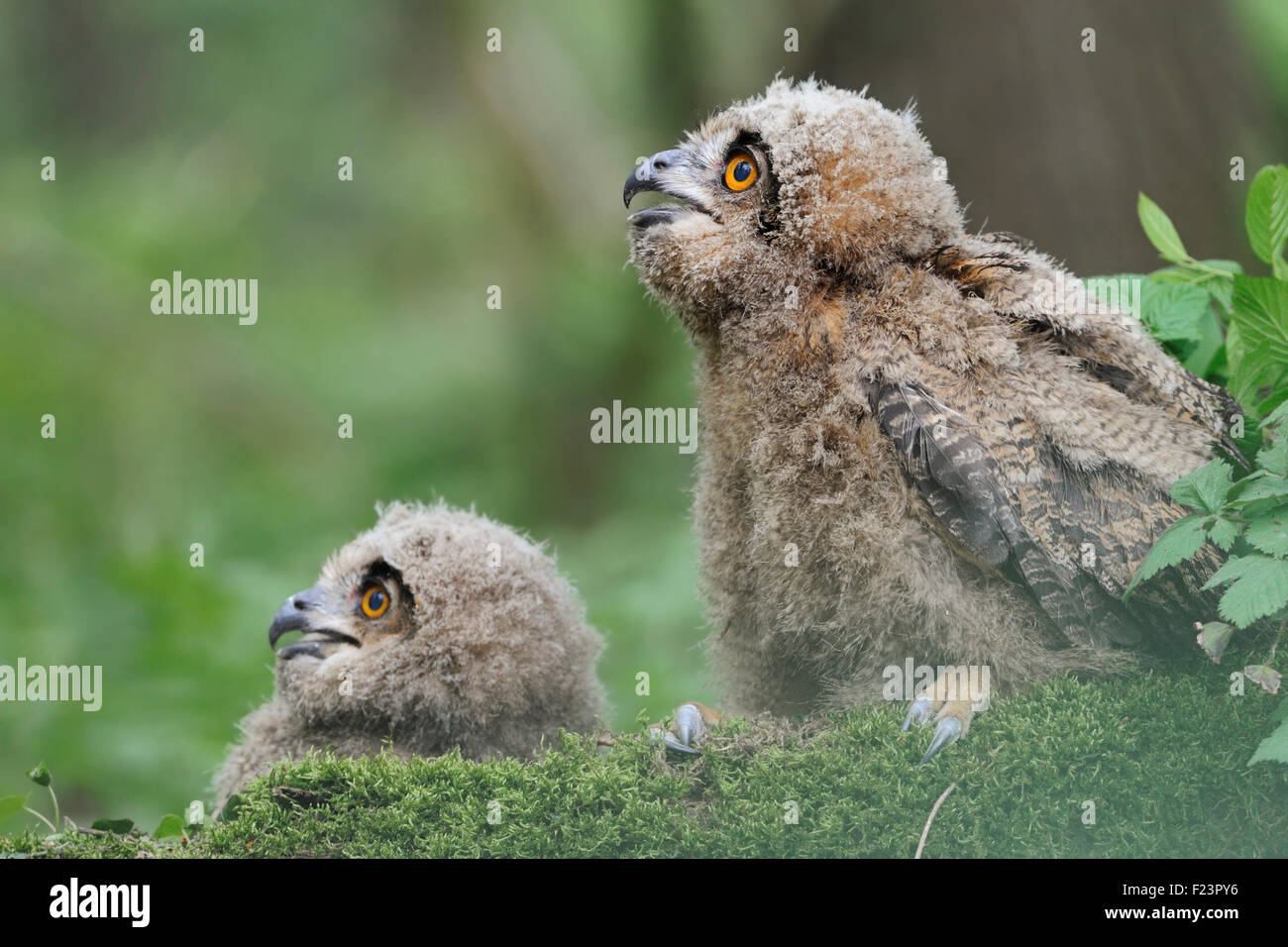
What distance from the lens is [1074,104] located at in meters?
6.17

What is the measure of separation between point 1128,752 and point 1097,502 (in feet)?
2.24

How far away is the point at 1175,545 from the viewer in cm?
280

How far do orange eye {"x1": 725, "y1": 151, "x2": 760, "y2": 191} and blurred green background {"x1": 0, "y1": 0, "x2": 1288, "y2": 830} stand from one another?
2.80 m

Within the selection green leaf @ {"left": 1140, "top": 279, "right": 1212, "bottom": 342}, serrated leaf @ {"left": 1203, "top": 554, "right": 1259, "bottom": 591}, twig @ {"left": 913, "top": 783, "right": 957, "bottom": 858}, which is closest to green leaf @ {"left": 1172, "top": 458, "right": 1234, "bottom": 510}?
serrated leaf @ {"left": 1203, "top": 554, "right": 1259, "bottom": 591}

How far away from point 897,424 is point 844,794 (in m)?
0.98

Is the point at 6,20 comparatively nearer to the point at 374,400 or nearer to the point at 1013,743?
the point at 374,400

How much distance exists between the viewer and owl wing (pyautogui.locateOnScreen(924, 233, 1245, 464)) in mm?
3352

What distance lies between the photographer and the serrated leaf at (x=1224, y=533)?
2.76 m

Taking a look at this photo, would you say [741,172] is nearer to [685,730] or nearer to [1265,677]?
[685,730]

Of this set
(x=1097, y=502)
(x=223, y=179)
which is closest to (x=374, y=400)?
(x=223, y=179)

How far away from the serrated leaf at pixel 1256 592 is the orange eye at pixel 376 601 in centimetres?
272

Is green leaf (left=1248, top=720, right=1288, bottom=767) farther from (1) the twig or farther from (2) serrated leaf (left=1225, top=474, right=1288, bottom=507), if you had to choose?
(1) the twig

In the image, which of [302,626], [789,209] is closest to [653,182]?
[789,209]
